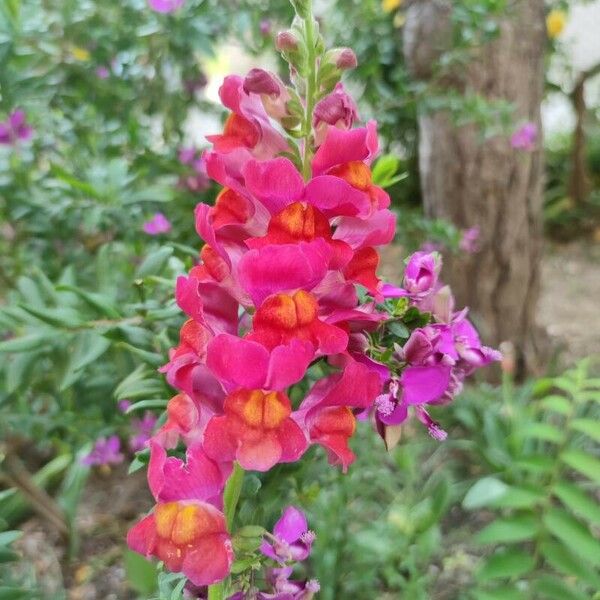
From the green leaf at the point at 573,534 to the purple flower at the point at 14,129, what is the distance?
910mm

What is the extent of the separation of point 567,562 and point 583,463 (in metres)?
0.10

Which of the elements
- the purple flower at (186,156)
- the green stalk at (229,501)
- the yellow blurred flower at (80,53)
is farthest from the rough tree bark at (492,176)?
the green stalk at (229,501)

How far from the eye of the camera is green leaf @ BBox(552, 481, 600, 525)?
731mm

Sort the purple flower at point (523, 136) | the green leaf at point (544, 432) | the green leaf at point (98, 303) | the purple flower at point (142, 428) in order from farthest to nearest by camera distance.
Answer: the purple flower at point (523, 136) → the purple flower at point (142, 428) → the green leaf at point (544, 432) → the green leaf at point (98, 303)

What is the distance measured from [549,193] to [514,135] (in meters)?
2.22

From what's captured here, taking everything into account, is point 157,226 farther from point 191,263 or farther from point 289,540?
point 289,540

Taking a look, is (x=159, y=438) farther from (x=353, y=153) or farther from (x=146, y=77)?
(x=146, y=77)

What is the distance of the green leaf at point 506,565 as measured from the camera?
0.75 meters

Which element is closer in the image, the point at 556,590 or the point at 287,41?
the point at 287,41

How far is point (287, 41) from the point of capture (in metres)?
0.41

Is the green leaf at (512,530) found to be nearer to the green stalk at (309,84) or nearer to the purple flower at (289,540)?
the purple flower at (289,540)

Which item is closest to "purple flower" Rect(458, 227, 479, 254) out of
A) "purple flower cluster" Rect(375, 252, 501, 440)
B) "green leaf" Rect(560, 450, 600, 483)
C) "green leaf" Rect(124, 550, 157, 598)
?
"green leaf" Rect(560, 450, 600, 483)

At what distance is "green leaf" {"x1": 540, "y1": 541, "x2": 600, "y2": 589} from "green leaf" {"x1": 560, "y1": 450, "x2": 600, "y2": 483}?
Result: 0.08 meters

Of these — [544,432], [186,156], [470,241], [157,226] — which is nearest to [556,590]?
[544,432]
